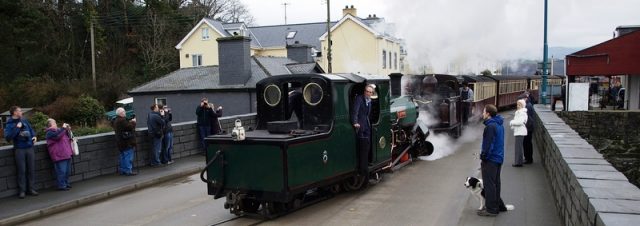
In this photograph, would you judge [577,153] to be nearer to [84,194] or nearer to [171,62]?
[84,194]

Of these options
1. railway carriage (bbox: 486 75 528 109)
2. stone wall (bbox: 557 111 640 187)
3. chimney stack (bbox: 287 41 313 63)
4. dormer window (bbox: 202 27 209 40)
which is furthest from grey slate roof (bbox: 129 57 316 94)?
dormer window (bbox: 202 27 209 40)

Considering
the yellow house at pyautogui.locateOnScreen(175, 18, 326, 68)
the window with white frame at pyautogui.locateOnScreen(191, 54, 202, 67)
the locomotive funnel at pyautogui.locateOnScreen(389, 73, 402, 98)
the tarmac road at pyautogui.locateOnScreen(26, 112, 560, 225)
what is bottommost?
the tarmac road at pyautogui.locateOnScreen(26, 112, 560, 225)

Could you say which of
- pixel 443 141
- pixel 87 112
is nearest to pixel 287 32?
pixel 87 112

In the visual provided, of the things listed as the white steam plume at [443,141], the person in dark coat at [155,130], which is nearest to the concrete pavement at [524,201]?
the white steam plume at [443,141]

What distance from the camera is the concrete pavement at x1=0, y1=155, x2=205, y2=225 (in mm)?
8281

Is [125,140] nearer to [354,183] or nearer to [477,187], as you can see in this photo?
[354,183]

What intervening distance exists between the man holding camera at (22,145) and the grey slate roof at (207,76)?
14311mm

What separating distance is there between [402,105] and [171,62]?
128 ft

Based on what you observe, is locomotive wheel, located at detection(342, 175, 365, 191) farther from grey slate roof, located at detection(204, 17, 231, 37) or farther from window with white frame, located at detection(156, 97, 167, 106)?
grey slate roof, located at detection(204, 17, 231, 37)

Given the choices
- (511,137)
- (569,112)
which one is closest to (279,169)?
(511,137)

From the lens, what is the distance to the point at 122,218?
8.11 metres

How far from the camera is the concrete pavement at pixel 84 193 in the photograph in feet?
27.2

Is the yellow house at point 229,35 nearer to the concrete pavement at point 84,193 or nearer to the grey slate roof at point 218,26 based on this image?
the grey slate roof at point 218,26

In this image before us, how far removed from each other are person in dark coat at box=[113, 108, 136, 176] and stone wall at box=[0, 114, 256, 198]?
36 centimetres
